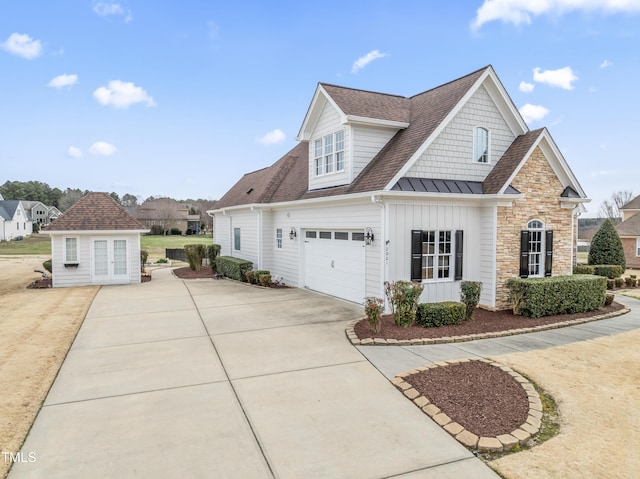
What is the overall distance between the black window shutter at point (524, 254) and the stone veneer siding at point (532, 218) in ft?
0.29

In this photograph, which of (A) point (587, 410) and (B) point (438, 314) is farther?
(B) point (438, 314)

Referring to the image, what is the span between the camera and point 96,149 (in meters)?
39.5

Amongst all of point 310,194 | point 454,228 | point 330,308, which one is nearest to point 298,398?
point 330,308

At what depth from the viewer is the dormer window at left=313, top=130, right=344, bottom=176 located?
505 inches

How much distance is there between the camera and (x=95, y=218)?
54.4ft

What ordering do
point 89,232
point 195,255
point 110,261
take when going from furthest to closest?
point 195,255
point 110,261
point 89,232

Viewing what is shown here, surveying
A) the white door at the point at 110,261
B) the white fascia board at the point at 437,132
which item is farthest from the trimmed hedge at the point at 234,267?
the white fascia board at the point at 437,132

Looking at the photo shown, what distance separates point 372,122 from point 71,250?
44.7 ft

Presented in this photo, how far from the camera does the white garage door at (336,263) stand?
1174cm

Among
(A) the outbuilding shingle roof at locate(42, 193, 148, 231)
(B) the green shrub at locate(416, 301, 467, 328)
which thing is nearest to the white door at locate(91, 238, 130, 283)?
(A) the outbuilding shingle roof at locate(42, 193, 148, 231)

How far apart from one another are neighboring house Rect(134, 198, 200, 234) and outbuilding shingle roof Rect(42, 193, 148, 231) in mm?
53176

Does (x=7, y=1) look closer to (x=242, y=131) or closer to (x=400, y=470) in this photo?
(x=242, y=131)

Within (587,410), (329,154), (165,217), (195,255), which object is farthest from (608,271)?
(165,217)

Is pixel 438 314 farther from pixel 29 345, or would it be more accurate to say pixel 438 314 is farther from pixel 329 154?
pixel 29 345
